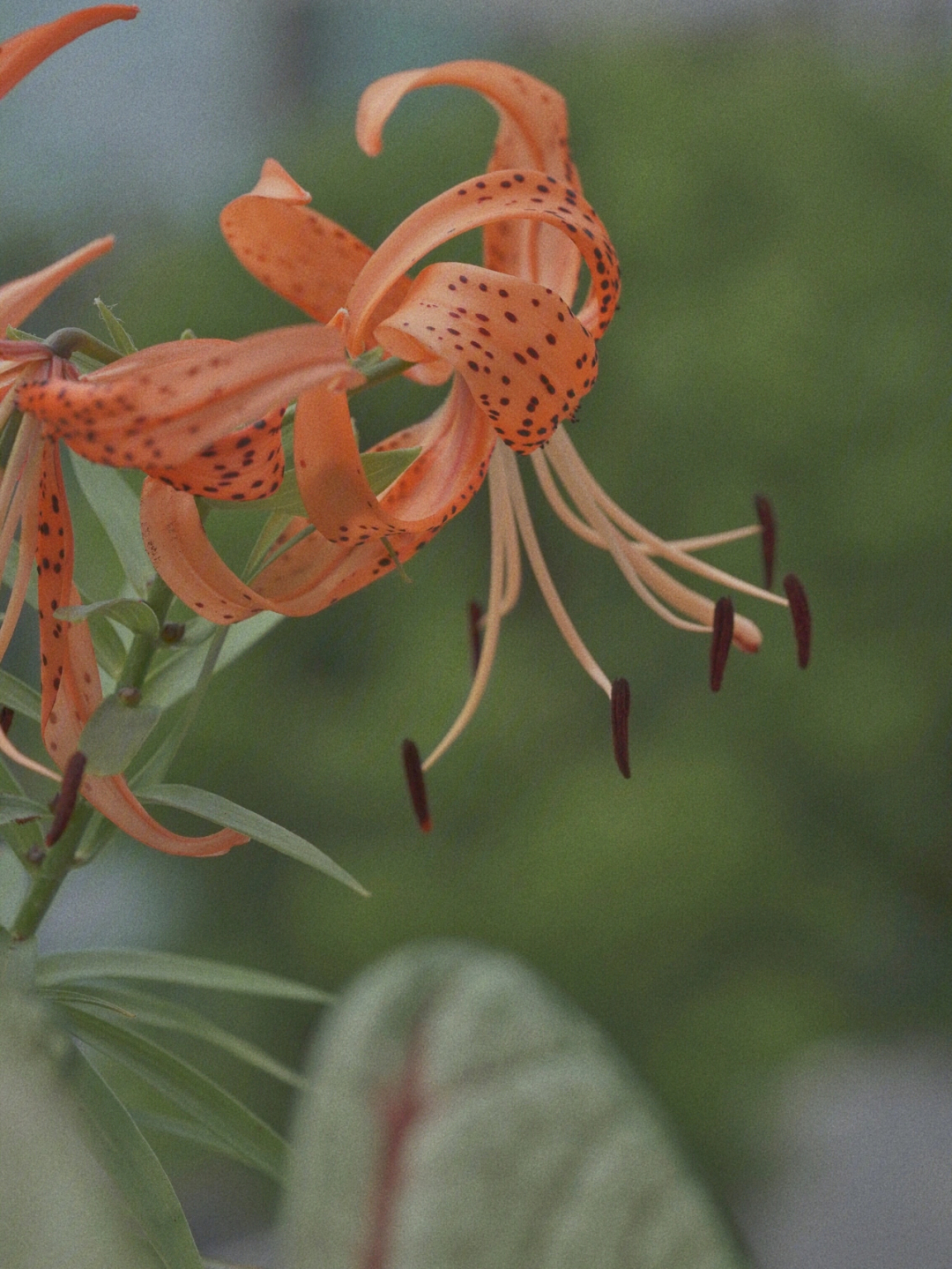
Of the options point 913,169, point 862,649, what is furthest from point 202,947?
point 913,169

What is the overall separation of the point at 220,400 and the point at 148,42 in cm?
277

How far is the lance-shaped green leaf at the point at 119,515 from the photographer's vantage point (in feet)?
1.27

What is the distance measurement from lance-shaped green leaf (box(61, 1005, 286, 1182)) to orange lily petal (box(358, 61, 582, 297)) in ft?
0.82

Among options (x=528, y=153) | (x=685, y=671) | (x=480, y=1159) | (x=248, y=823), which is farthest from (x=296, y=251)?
(x=685, y=671)

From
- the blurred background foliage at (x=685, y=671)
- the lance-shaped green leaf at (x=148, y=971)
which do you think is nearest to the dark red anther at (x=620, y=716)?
the lance-shaped green leaf at (x=148, y=971)

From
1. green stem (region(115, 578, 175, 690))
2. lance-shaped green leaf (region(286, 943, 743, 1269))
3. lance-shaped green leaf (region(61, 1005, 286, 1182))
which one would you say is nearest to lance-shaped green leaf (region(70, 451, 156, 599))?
green stem (region(115, 578, 175, 690))

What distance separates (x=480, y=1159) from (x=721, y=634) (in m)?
0.25

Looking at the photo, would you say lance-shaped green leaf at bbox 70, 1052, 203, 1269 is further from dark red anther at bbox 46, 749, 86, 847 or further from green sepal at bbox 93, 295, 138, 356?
green sepal at bbox 93, 295, 138, 356

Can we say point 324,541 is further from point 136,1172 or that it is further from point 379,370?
point 136,1172

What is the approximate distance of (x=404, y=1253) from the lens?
0.16 meters

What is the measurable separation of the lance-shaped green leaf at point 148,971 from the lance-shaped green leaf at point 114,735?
0.09 metres

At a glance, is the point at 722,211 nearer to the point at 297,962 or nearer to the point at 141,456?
the point at 297,962

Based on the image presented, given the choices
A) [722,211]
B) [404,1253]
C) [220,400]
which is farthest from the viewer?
[722,211]

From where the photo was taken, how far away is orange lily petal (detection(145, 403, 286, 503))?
0.96 feet
